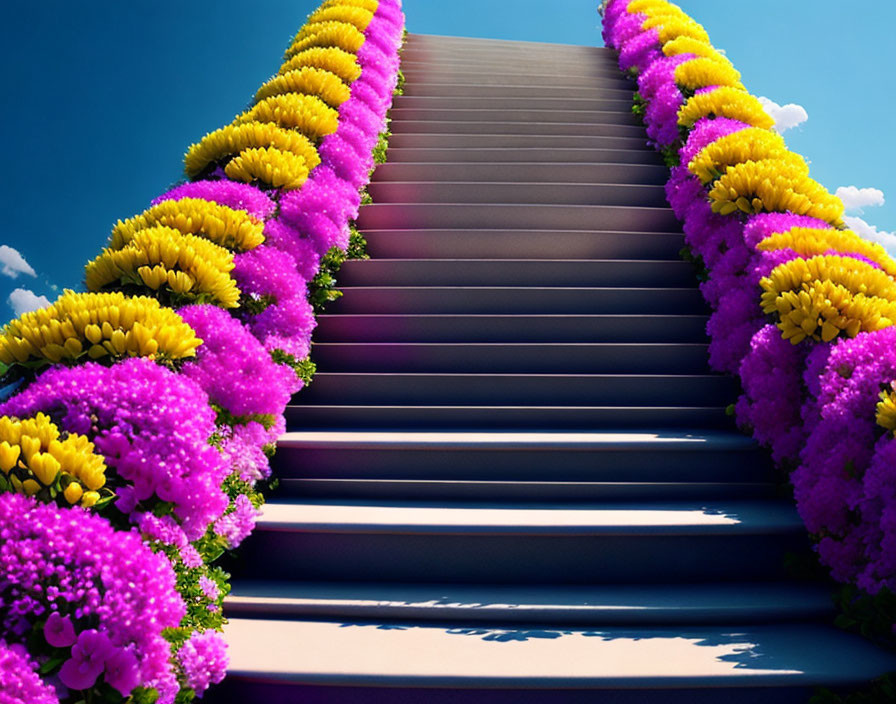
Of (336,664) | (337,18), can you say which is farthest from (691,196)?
(337,18)

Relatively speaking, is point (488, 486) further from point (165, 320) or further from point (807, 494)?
point (165, 320)

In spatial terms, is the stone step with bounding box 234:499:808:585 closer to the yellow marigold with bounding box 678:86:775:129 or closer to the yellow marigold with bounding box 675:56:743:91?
the yellow marigold with bounding box 678:86:775:129

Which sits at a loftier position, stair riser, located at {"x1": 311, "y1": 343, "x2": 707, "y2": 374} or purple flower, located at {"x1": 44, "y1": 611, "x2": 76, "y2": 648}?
stair riser, located at {"x1": 311, "y1": 343, "x2": 707, "y2": 374}

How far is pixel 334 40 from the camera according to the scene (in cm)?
640

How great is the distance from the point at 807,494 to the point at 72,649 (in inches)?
91.4

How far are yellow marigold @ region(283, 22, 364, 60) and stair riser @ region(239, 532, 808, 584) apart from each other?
16.0 feet

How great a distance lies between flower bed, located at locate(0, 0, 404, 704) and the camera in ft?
5.73

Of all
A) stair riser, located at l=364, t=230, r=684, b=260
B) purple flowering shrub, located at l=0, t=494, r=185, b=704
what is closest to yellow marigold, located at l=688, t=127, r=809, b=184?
stair riser, located at l=364, t=230, r=684, b=260

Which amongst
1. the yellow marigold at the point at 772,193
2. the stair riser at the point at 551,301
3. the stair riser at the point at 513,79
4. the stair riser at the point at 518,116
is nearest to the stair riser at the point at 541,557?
the stair riser at the point at 551,301

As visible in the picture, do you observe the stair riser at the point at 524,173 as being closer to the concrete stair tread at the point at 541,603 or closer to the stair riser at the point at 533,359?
the stair riser at the point at 533,359

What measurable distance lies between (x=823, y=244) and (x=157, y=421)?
2.83m

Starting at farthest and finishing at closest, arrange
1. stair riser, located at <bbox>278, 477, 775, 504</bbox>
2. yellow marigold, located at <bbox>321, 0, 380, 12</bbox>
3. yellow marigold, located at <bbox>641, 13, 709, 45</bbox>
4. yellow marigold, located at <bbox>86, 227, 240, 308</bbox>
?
yellow marigold, located at <bbox>321, 0, 380, 12</bbox> → yellow marigold, located at <bbox>641, 13, 709, 45</bbox> → stair riser, located at <bbox>278, 477, 775, 504</bbox> → yellow marigold, located at <bbox>86, 227, 240, 308</bbox>

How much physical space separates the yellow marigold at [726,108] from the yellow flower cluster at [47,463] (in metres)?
4.34

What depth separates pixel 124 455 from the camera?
2090 mm
